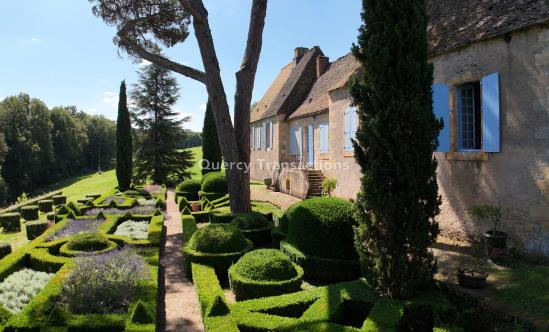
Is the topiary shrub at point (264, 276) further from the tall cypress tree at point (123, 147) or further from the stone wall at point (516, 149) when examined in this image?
the tall cypress tree at point (123, 147)

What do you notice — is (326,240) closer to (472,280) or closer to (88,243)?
(472,280)

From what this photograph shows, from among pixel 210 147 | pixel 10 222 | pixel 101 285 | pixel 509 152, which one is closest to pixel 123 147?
pixel 210 147

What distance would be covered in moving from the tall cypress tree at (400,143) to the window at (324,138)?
11.7 meters

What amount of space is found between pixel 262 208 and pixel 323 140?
5.40 m

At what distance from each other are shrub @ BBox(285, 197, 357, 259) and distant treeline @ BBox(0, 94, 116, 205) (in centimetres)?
3949

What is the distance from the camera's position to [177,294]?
658 centimetres

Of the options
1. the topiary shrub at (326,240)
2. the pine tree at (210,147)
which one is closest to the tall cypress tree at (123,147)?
the pine tree at (210,147)

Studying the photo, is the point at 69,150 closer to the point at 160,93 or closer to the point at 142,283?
the point at 160,93

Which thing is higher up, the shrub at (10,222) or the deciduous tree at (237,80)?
the deciduous tree at (237,80)

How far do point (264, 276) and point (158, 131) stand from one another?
24730 mm

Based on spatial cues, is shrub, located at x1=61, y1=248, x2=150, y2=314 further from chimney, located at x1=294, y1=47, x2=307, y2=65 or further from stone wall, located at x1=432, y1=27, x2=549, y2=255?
chimney, located at x1=294, y1=47, x2=307, y2=65

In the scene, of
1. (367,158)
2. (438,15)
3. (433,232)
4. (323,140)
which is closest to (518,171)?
(433,232)

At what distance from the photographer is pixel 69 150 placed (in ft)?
170

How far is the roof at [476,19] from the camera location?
24.6 feet
